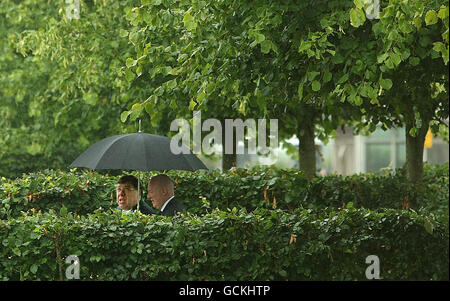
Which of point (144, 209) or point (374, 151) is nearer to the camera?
point (144, 209)

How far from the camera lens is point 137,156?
9164 millimetres

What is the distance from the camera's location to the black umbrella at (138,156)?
29.8 ft

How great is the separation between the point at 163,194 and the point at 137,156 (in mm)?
450

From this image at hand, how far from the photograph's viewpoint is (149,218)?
7.30 m

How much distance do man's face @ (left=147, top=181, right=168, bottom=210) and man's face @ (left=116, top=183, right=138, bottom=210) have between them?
322 millimetres

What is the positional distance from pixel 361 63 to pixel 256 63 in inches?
46.9

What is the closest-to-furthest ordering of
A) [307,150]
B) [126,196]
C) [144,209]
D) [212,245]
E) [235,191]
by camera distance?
[212,245] < [126,196] < [144,209] < [235,191] < [307,150]

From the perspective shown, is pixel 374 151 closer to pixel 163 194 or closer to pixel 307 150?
pixel 307 150

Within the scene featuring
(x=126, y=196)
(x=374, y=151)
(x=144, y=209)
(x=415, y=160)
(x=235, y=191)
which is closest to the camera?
(x=126, y=196)

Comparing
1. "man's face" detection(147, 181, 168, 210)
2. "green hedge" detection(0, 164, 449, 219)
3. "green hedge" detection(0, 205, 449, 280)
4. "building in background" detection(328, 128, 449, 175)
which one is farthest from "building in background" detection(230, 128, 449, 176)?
"green hedge" detection(0, 205, 449, 280)

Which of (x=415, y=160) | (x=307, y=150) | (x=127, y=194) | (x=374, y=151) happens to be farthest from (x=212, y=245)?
(x=374, y=151)

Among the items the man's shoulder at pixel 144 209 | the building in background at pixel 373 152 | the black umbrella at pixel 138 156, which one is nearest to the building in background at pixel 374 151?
the building in background at pixel 373 152
